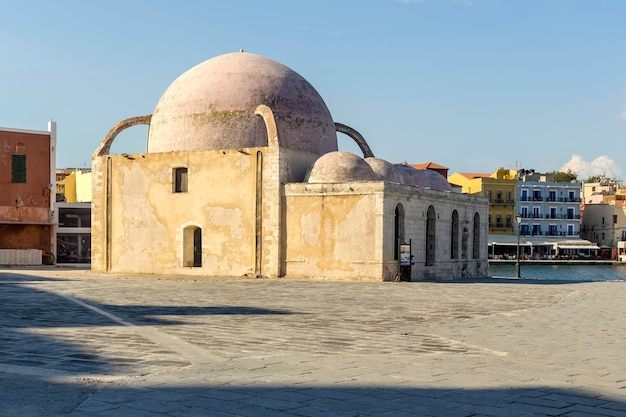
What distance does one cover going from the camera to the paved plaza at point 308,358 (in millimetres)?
6074

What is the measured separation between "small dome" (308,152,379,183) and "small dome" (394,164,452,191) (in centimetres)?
343

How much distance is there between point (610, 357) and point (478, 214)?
25240 millimetres

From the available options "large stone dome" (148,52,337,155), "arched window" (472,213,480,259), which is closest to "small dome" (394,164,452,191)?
"arched window" (472,213,480,259)

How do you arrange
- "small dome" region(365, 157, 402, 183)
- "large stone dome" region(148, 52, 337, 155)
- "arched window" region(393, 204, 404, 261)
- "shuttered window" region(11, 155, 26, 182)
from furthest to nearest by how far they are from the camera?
"shuttered window" region(11, 155, 26, 182) → "large stone dome" region(148, 52, 337, 155) → "small dome" region(365, 157, 402, 183) → "arched window" region(393, 204, 404, 261)

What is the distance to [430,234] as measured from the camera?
2919 cm

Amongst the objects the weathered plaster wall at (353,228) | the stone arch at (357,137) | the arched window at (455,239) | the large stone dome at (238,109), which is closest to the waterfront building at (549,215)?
the stone arch at (357,137)

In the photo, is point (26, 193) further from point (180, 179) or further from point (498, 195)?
point (498, 195)

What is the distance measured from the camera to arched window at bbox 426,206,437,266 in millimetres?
29125

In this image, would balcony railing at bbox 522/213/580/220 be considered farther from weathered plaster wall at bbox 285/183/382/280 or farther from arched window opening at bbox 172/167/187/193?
weathered plaster wall at bbox 285/183/382/280

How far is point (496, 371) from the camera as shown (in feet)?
25.4

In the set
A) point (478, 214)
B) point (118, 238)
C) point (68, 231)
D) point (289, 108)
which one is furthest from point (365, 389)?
point (68, 231)

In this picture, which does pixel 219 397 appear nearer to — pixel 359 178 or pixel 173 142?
pixel 359 178

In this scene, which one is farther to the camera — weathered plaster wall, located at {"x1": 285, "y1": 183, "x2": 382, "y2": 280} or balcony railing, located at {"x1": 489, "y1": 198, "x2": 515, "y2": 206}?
balcony railing, located at {"x1": 489, "y1": 198, "x2": 515, "y2": 206}

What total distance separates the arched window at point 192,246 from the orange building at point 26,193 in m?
9.93
